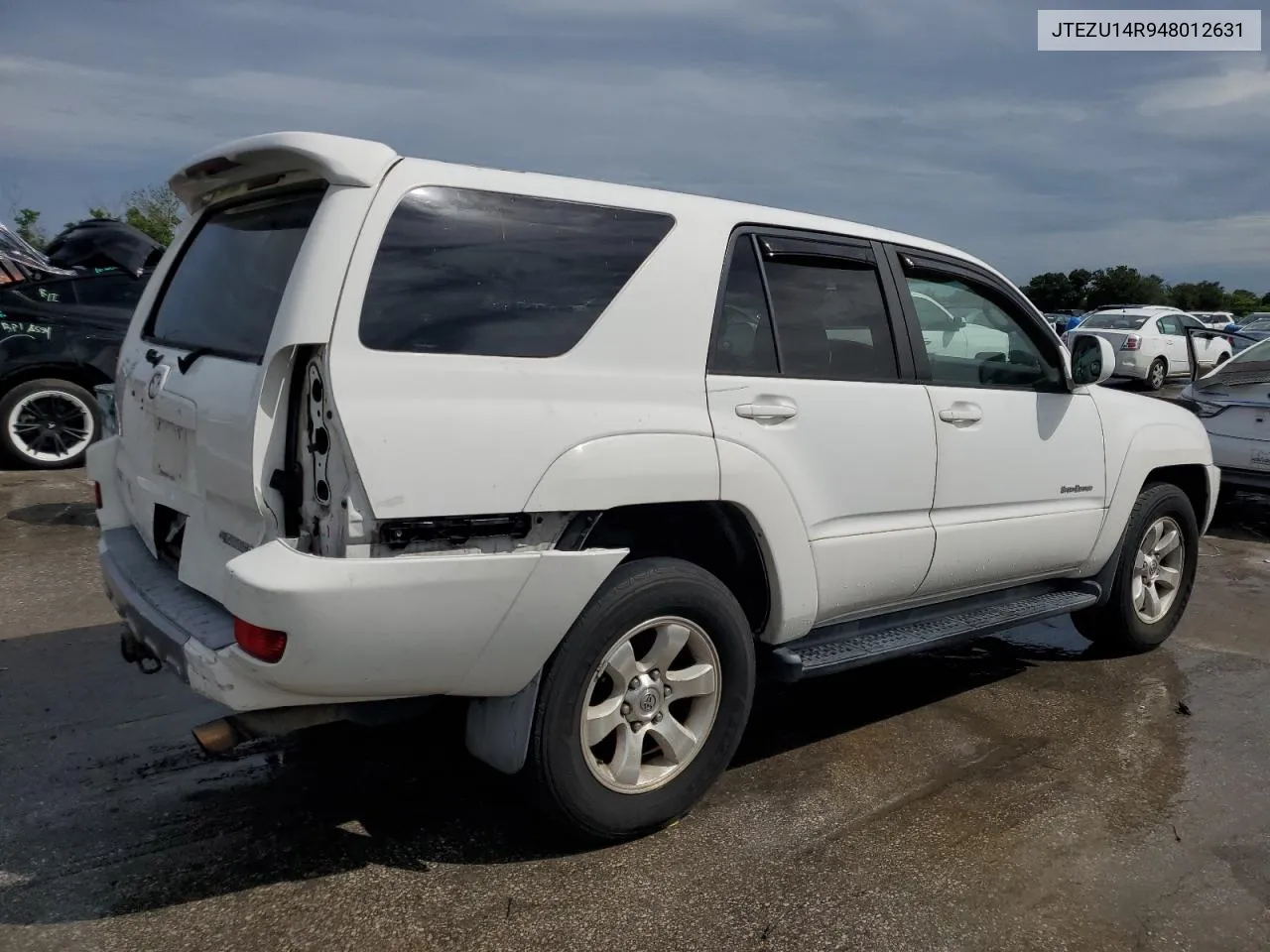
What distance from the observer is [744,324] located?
11.6ft

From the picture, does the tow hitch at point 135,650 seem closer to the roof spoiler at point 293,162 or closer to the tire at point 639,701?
the tire at point 639,701

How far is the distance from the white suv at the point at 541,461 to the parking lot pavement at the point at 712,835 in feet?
1.13

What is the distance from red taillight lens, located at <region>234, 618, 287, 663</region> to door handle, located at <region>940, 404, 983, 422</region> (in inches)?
99.0

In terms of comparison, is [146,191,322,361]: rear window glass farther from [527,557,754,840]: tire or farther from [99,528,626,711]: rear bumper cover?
[527,557,754,840]: tire

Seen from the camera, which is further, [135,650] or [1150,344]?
[1150,344]

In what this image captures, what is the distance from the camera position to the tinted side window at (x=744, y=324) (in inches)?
135

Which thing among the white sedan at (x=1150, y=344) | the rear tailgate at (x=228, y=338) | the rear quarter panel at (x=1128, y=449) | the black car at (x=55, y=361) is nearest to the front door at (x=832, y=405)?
the rear tailgate at (x=228, y=338)

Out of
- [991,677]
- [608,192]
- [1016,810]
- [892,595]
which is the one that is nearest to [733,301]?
[608,192]

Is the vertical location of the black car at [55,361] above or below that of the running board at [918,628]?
above

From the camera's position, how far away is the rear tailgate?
2.77 m

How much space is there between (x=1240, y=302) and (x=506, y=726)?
260ft

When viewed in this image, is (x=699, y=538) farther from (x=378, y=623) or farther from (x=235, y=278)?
(x=235, y=278)

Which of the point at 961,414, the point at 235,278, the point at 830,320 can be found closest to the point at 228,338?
the point at 235,278

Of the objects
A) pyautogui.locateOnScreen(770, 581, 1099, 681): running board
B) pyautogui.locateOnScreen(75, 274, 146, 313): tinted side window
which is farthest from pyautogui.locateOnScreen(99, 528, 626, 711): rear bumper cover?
pyautogui.locateOnScreen(75, 274, 146, 313): tinted side window
